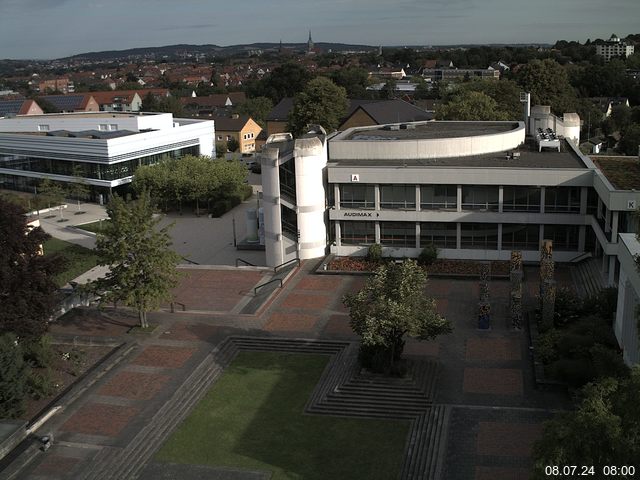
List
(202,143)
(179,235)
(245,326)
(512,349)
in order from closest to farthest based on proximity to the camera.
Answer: (512,349), (245,326), (179,235), (202,143)

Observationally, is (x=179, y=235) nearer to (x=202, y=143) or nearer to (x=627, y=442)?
(x=202, y=143)

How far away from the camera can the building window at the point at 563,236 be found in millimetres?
37875

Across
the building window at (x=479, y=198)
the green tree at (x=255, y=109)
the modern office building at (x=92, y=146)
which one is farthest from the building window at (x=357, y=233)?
the green tree at (x=255, y=109)

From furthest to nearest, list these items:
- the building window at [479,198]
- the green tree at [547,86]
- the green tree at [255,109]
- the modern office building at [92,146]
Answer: the green tree at [255,109] < the green tree at [547,86] < the modern office building at [92,146] < the building window at [479,198]

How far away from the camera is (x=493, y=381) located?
83.4 feet

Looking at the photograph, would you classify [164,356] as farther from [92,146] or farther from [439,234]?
[92,146]

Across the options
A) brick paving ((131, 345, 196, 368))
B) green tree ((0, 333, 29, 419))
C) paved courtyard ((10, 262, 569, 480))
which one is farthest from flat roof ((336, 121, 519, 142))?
green tree ((0, 333, 29, 419))

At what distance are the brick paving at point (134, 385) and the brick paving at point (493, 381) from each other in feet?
36.6

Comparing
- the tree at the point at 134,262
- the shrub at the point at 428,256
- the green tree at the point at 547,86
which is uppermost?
the green tree at the point at 547,86

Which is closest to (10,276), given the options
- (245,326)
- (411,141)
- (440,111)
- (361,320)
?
(245,326)

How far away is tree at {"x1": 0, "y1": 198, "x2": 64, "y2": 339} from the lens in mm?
25719

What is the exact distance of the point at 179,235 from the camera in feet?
166

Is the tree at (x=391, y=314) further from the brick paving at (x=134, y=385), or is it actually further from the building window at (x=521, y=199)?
the building window at (x=521, y=199)

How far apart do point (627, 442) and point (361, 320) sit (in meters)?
13.3
